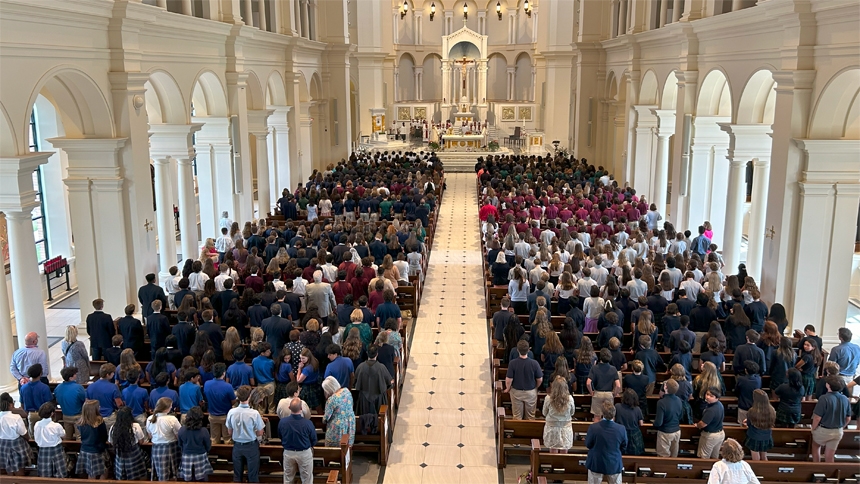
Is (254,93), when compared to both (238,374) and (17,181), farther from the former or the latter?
(238,374)

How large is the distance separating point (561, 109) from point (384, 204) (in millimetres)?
24105

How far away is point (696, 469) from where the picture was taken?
8.71 meters

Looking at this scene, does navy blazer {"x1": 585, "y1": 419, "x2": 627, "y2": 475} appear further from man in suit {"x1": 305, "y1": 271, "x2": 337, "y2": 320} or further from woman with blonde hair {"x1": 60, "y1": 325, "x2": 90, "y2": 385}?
woman with blonde hair {"x1": 60, "y1": 325, "x2": 90, "y2": 385}

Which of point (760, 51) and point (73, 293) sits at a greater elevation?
point (760, 51)

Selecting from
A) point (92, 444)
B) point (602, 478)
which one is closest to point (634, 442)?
point (602, 478)

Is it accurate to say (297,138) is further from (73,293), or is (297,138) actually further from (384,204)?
(73,293)

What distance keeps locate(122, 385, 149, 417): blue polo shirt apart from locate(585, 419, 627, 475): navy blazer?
5650 mm

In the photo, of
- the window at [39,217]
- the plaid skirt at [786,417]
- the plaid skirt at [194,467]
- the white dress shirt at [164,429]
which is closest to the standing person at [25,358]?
the white dress shirt at [164,429]

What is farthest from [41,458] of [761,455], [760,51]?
[760,51]

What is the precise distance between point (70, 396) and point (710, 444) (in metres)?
8.21

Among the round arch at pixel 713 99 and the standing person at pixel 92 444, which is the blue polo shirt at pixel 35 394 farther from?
the round arch at pixel 713 99

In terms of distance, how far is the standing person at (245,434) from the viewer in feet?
27.6

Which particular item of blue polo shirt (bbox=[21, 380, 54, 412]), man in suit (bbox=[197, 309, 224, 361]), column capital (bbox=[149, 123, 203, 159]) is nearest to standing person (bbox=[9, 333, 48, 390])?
blue polo shirt (bbox=[21, 380, 54, 412])

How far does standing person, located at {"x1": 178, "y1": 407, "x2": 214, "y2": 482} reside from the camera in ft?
26.9
